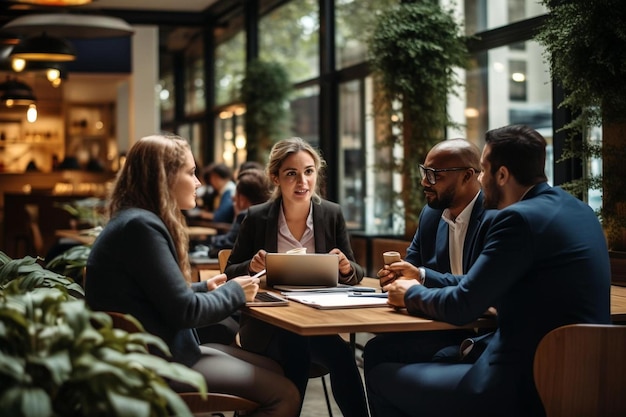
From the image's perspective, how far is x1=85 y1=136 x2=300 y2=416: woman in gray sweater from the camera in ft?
9.24

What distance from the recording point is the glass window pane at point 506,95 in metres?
6.73

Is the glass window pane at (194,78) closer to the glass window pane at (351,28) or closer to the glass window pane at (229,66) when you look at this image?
the glass window pane at (229,66)

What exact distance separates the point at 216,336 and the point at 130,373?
247 cm

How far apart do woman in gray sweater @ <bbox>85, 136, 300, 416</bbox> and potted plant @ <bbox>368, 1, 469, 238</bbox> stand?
4370 mm

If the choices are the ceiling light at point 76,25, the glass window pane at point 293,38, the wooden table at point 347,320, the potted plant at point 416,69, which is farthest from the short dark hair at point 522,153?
the glass window pane at point 293,38

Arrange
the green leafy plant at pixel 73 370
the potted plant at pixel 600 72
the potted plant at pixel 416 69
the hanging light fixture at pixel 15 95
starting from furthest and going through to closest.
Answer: the hanging light fixture at pixel 15 95
the potted plant at pixel 416 69
the potted plant at pixel 600 72
the green leafy plant at pixel 73 370

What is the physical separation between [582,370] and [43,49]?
6385mm

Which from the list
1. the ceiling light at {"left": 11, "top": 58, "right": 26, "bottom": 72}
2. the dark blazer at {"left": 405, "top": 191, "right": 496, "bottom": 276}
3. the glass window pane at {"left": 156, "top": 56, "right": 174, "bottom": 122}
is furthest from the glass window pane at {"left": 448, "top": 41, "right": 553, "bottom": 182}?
the glass window pane at {"left": 156, "top": 56, "right": 174, "bottom": 122}

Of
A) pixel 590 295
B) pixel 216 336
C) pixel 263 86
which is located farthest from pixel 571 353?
pixel 263 86

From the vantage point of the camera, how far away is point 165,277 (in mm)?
2799

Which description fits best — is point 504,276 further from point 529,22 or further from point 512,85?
point 512,85

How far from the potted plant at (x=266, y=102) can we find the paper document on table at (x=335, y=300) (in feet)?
27.6

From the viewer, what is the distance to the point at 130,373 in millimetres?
2062

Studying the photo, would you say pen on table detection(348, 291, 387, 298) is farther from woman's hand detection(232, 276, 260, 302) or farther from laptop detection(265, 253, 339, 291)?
woman's hand detection(232, 276, 260, 302)
